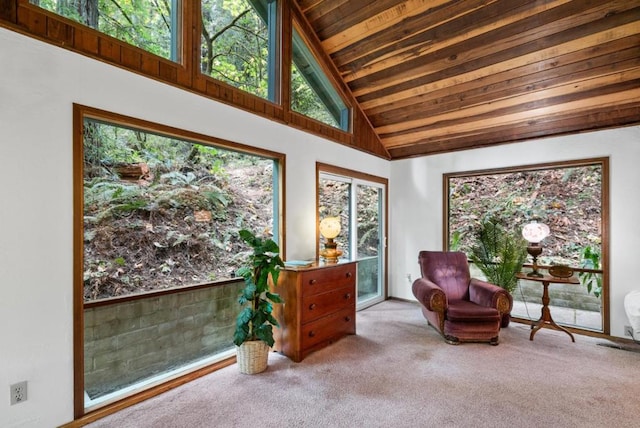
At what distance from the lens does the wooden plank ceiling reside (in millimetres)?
2768

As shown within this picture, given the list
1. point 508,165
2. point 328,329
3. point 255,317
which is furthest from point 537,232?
point 255,317

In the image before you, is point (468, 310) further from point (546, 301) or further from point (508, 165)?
point (508, 165)

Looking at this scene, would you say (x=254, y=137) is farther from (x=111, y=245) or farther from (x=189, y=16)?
(x=111, y=245)

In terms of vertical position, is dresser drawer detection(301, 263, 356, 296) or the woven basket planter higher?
dresser drawer detection(301, 263, 356, 296)

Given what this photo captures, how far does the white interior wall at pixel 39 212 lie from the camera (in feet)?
5.70

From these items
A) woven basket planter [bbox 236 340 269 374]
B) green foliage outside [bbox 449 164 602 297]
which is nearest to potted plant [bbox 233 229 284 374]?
woven basket planter [bbox 236 340 269 374]

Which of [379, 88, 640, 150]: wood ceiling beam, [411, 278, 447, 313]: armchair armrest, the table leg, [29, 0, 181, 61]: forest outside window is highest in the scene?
[29, 0, 181, 61]: forest outside window

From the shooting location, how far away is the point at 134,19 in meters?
2.34

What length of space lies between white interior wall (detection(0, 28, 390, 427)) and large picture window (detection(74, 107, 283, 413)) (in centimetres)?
8

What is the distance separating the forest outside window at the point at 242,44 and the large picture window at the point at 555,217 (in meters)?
3.03

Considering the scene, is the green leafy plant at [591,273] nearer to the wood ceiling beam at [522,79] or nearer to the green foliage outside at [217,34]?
the wood ceiling beam at [522,79]

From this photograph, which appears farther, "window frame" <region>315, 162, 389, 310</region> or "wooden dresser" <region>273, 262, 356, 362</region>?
"window frame" <region>315, 162, 389, 310</region>

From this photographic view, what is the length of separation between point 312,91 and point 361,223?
1966 millimetres

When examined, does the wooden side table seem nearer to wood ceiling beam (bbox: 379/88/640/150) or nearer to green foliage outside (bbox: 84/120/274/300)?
wood ceiling beam (bbox: 379/88/640/150)
